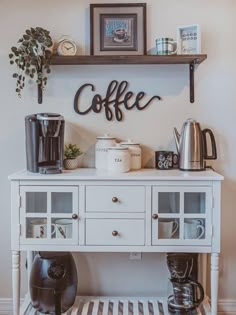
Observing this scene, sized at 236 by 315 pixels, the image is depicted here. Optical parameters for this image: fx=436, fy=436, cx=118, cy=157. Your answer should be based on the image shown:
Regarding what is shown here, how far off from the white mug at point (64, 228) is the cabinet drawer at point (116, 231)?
0.11 m

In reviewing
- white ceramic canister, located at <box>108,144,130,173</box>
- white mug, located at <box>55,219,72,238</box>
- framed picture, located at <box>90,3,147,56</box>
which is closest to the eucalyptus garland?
framed picture, located at <box>90,3,147,56</box>

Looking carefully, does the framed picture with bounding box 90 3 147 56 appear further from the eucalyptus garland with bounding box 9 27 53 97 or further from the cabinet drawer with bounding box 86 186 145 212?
the cabinet drawer with bounding box 86 186 145 212

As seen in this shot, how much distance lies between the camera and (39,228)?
8.17 ft

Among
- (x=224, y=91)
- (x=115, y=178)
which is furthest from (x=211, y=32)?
(x=115, y=178)

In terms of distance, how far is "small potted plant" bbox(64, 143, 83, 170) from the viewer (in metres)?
2.74

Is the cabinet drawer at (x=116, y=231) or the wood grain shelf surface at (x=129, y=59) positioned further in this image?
the wood grain shelf surface at (x=129, y=59)

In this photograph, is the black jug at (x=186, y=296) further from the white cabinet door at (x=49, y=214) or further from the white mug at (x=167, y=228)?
the white cabinet door at (x=49, y=214)

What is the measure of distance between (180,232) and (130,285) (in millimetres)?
678

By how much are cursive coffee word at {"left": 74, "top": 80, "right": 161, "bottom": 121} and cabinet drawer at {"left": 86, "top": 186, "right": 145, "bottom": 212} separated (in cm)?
59

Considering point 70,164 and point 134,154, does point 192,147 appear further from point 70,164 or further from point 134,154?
point 70,164

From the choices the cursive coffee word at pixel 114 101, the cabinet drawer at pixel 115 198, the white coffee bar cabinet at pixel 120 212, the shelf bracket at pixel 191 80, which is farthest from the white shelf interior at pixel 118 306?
the shelf bracket at pixel 191 80

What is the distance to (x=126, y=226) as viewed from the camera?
2.45 m

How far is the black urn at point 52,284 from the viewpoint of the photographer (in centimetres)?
257

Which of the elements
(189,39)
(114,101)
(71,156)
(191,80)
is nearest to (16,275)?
(71,156)
